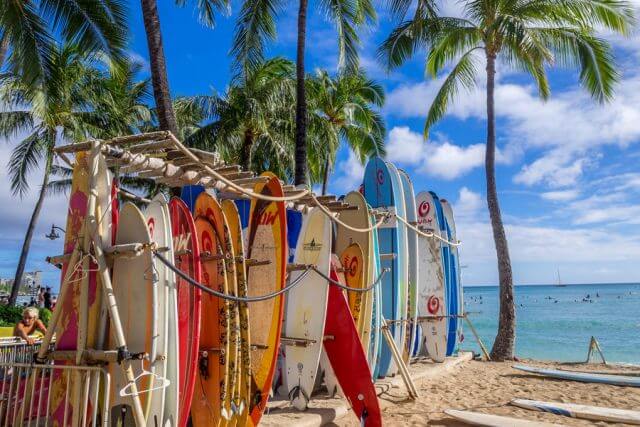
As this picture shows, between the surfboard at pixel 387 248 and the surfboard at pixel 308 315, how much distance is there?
1.58m

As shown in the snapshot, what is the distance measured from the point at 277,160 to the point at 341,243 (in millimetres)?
12109

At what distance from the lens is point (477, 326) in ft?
146

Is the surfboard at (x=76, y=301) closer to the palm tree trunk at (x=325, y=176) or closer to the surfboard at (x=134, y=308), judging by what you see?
the surfboard at (x=134, y=308)

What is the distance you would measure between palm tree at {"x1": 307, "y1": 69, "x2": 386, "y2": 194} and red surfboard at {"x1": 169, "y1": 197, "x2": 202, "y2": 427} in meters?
14.8

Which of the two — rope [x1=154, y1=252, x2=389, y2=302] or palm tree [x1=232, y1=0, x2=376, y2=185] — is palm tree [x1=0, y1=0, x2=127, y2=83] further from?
rope [x1=154, y1=252, x2=389, y2=302]

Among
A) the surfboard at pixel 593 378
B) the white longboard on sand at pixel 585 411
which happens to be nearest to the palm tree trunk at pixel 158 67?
the white longboard on sand at pixel 585 411

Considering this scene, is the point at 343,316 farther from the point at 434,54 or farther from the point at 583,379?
the point at 434,54

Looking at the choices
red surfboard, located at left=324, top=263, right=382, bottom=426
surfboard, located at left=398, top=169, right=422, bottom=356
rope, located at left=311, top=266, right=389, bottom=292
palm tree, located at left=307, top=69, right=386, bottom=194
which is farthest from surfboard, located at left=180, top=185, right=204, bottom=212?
palm tree, located at left=307, top=69, right=386, bottom=194

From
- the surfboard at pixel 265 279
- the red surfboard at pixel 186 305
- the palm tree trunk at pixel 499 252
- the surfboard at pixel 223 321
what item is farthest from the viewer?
the palm tree trunk at pixel 499 252

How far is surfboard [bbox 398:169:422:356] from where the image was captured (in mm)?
7570

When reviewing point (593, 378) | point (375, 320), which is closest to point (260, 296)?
point (375, 320)

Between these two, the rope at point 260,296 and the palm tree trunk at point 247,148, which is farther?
the palm tree trunk at point 247,148

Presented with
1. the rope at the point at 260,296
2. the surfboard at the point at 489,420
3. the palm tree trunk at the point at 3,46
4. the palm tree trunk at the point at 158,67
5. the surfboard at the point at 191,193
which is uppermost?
the palm tree trunk at the point at 3,46

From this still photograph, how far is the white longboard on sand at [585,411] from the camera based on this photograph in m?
5.79
